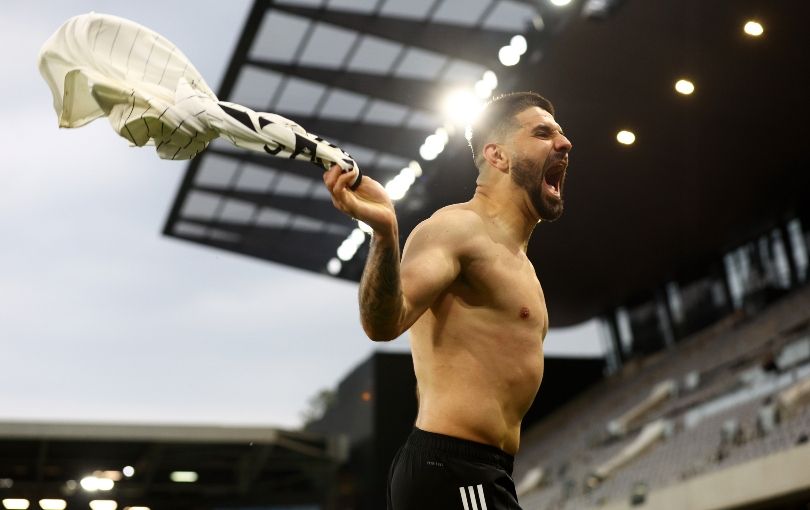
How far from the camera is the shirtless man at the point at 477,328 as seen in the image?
2.57 meters

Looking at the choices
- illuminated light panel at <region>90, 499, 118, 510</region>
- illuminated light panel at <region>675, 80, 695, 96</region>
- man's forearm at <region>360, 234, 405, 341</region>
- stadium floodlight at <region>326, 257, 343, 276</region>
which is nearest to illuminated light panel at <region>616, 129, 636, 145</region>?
illuminated light panel at <region>675, 80, 695, 96</region>

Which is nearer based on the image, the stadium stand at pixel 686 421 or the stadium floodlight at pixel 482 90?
the stadium stand at pixel 686 421

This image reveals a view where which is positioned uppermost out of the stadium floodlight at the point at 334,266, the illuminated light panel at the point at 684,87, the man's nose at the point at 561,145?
the stadium floodlight at the point at 334,266

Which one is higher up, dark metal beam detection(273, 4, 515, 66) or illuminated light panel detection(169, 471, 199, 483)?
dark metal beam detection(273, 4, 515, 66)

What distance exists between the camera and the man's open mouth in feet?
9.40

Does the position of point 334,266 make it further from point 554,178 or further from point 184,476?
point 554,178

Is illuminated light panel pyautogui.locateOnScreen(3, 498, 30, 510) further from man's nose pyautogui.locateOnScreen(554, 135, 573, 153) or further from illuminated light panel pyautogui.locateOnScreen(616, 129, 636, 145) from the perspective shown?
man's nose pyautogui.locateOnScreen(554, 135, 573, 153)

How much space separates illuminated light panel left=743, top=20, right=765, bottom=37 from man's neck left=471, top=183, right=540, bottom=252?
12164mm

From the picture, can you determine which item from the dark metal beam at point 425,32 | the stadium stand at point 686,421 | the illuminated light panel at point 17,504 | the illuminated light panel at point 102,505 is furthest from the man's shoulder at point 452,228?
the illuminated light panel at point 17,504

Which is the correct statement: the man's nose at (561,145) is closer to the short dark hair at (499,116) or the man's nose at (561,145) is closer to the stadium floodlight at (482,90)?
the short dark hair at (499,116)

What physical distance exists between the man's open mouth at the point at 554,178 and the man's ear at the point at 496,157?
0.36 ft

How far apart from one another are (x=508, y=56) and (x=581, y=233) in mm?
5350

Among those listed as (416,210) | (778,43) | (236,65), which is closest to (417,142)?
(416,210)

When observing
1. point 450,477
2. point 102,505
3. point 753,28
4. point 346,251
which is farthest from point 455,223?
point 346,251
